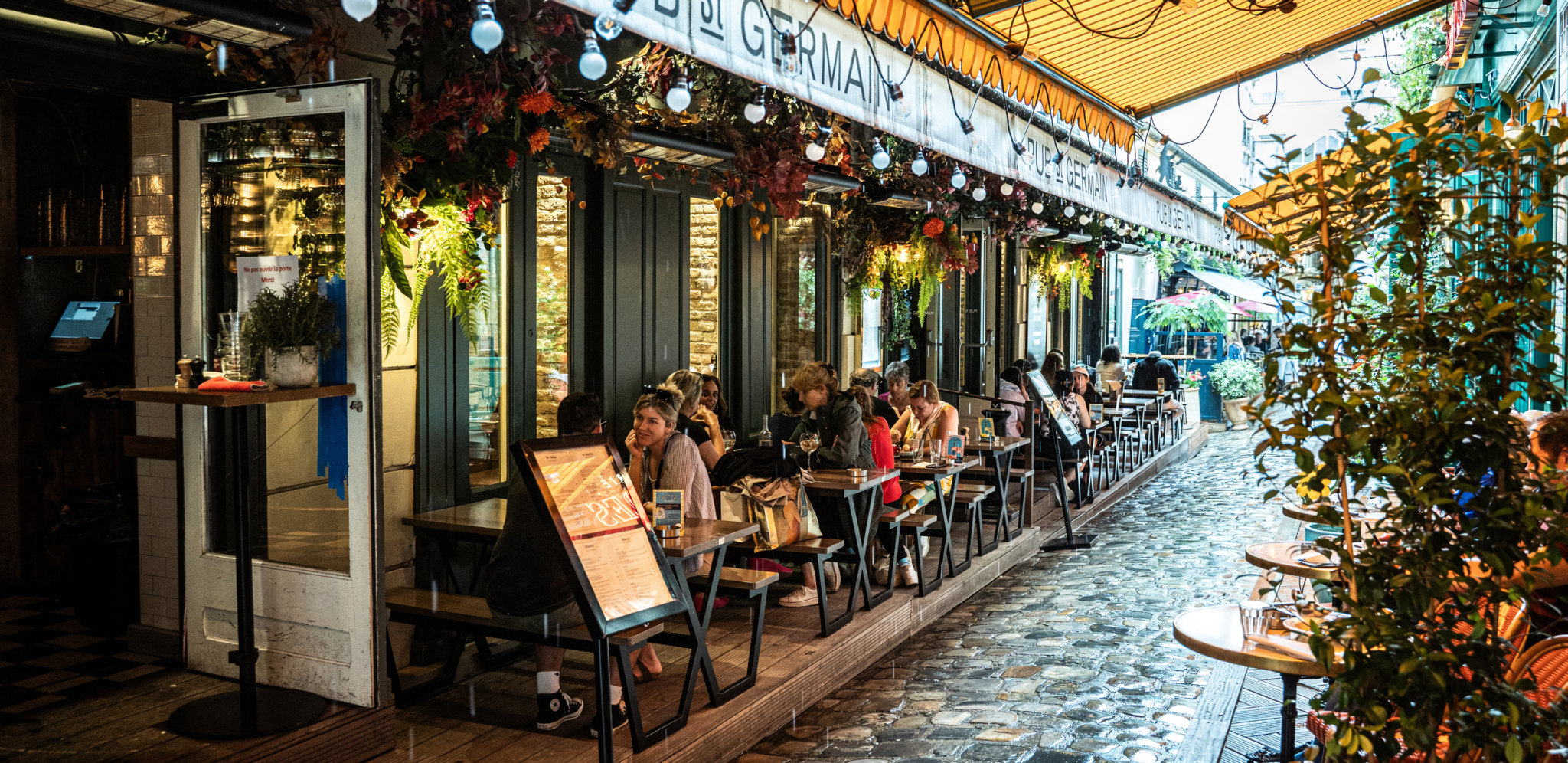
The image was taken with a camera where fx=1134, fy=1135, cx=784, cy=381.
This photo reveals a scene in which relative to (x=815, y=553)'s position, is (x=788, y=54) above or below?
above

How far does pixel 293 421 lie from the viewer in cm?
467

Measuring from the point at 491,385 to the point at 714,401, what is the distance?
1.86m

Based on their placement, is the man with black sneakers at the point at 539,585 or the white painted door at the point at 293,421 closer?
the white painted door at the point at 293,421

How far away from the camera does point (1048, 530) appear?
998 centimetres

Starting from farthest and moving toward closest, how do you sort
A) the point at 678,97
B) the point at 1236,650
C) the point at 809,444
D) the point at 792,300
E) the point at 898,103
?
the point at 792,300
the point at 809,444
the point at 898,103
the point at 678,97
the point at 1236,650

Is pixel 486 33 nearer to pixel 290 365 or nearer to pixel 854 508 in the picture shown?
pixel 290 365

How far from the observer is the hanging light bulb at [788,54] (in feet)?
11.9

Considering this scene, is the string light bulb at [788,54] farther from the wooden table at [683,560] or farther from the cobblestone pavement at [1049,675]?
the cobblestone pavement at [1049,675]

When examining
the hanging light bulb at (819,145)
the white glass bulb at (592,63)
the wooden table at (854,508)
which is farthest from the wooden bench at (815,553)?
the white glass bulb at (592,63)

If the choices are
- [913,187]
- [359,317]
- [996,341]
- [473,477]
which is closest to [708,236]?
[913,187]

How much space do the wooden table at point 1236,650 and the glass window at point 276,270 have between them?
9.87ft

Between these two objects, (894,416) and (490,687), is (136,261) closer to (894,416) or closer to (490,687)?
(490,687)

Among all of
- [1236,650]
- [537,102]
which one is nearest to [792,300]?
[537,102]

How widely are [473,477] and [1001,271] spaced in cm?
1045
